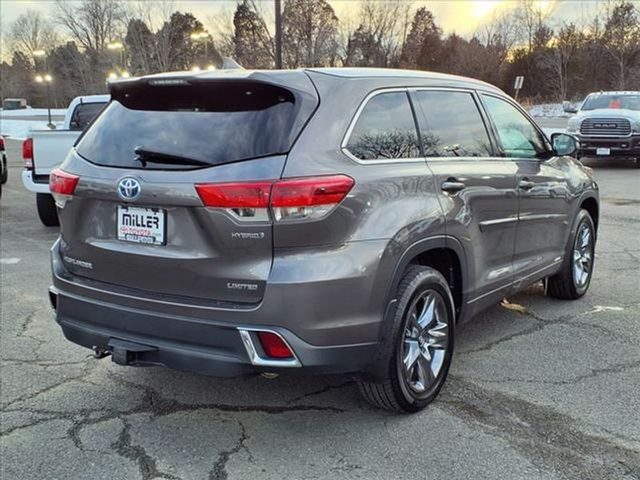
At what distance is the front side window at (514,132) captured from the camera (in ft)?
14.2

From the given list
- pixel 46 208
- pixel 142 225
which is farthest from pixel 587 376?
pixel 46 208

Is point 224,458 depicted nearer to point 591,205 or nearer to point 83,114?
point 591,205

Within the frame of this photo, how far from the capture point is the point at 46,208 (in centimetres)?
884

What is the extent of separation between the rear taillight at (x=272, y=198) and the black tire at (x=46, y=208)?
6.85 metres

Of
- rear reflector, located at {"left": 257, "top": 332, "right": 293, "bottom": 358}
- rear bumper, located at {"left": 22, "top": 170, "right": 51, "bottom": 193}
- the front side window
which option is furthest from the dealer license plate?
rear bumper, located at {"left": 22, "top": 170, "right": 51, "bottom": 193}

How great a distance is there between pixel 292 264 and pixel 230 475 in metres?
0.99

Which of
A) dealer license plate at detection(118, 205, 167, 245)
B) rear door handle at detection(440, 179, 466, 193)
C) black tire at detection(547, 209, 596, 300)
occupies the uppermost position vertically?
rear door handle at detection(440, 179, 466, 193)

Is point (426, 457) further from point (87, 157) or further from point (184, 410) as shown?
point (87, 157)

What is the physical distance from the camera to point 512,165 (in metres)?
4.26

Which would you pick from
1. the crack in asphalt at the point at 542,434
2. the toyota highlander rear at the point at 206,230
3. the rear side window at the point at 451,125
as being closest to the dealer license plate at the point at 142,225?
the toyota highlander rear at the point at 206,230

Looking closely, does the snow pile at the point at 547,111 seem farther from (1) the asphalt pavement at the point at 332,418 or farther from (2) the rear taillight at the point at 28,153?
(1) the asphalt pavement at the point at 332,418

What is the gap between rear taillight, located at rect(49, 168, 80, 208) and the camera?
3219 mm

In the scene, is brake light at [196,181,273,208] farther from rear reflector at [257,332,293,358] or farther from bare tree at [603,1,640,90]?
bare tree at [603,1,640,90]

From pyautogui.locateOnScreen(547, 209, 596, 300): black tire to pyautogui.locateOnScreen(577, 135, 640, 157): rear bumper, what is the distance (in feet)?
38.0
